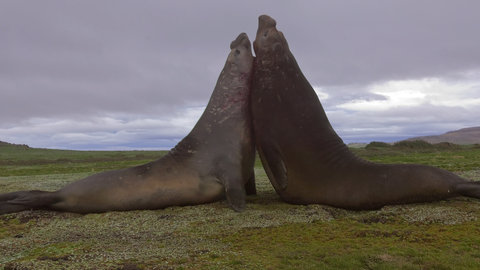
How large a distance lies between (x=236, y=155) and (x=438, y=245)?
11.8 feet

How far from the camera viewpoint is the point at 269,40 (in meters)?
7.12

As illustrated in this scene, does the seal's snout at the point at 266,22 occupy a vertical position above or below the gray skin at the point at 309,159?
above

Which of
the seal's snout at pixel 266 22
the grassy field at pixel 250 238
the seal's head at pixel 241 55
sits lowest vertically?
the grassy field at pixel 250 238

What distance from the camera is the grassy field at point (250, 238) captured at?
3.38 m

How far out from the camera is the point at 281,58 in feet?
22.8

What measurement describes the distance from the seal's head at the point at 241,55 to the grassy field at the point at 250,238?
9.11ft

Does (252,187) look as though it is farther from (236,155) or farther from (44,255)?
(44,255)

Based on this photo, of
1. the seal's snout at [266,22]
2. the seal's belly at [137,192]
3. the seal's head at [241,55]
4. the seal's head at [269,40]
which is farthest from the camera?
the seal's head at [241,55]

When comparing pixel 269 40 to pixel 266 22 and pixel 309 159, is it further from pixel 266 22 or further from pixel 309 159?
pixel 309 159

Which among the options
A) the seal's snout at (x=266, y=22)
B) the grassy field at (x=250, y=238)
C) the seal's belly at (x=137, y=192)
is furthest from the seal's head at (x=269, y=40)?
the grassy field at (x=250, y=238)

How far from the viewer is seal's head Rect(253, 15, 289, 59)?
23.1 feet

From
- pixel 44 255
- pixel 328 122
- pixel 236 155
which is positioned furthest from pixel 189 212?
pixel 328 122

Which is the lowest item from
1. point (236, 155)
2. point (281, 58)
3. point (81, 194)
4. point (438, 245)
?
point (438, 245)

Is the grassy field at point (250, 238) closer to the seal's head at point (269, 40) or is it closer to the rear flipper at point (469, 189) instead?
the rear flipper at point (469, 189)
